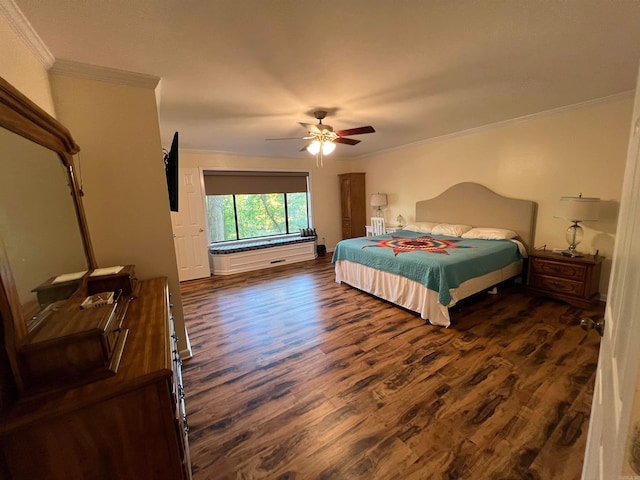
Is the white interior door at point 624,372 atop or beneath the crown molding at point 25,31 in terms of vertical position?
beneath

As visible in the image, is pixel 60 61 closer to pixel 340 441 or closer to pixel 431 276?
pixel 340 441

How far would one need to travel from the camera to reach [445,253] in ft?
10.1

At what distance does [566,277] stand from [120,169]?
15.3ft

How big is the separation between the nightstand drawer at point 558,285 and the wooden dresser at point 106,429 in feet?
13.3

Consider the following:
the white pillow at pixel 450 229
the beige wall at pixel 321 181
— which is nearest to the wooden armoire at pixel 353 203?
the beige wall at pixel 321 181

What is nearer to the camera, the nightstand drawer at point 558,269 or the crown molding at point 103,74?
the crown molding at point 103,74

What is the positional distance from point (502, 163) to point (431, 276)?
2.41m

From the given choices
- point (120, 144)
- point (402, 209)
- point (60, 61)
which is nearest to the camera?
point (60, 61)

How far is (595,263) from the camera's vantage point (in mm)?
2891

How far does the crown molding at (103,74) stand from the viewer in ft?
5.65

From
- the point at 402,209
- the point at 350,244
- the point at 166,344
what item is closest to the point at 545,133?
the point at 402,209

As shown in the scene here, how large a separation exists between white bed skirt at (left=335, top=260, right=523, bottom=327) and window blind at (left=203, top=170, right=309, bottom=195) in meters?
2.68

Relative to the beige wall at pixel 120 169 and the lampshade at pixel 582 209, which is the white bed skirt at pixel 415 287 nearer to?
the lampshade at pixel 582 209

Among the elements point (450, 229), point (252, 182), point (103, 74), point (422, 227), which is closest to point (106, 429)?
point (103, 74)
